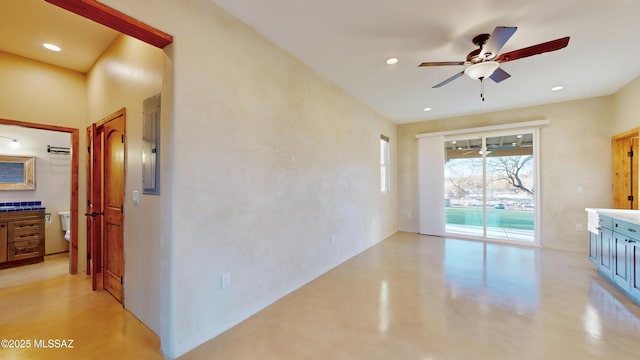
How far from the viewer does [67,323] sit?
233 centimetres

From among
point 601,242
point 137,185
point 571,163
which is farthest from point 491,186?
point 137,185

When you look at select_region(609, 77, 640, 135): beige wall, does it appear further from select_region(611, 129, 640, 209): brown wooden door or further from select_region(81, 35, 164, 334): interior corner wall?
select_region(81, 35, 164, 334): interior corner wall

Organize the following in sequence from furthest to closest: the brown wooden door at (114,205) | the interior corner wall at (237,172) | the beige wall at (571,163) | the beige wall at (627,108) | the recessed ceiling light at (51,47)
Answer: the beige wall at (571,163)
the beige wall at (627,108)
the recessed ceiling light at (51,47)
the brown wooden door at (114,205)
the interior corner wall at (237,172)

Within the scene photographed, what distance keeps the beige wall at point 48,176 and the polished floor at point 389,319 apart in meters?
1.02

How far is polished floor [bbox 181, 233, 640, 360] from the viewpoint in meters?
1.96

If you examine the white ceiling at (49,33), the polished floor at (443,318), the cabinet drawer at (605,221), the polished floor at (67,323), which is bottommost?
the polished floor at (443,318)

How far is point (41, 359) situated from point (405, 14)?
3.97m

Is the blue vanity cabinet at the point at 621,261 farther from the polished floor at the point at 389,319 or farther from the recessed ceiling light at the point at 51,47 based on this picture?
the recessed ceiling light at the point at 51,47

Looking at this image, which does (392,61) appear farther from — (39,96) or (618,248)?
(39,96)

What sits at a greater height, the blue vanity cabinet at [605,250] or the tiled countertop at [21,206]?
the tiled countertop at [21,206]

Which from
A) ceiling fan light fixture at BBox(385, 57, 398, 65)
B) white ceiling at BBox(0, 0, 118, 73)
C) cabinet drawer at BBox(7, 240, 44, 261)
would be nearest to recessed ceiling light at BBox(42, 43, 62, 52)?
white ceiling at BBox(0, 0, 118, 73)

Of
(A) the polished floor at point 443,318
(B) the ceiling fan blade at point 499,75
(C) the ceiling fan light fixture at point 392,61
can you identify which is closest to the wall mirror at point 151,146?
(A) the polished floor at point 443,318

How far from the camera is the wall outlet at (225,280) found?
7.22 feet

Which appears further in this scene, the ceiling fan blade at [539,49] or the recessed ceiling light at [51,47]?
the recessed ceiling light at [51,47]
